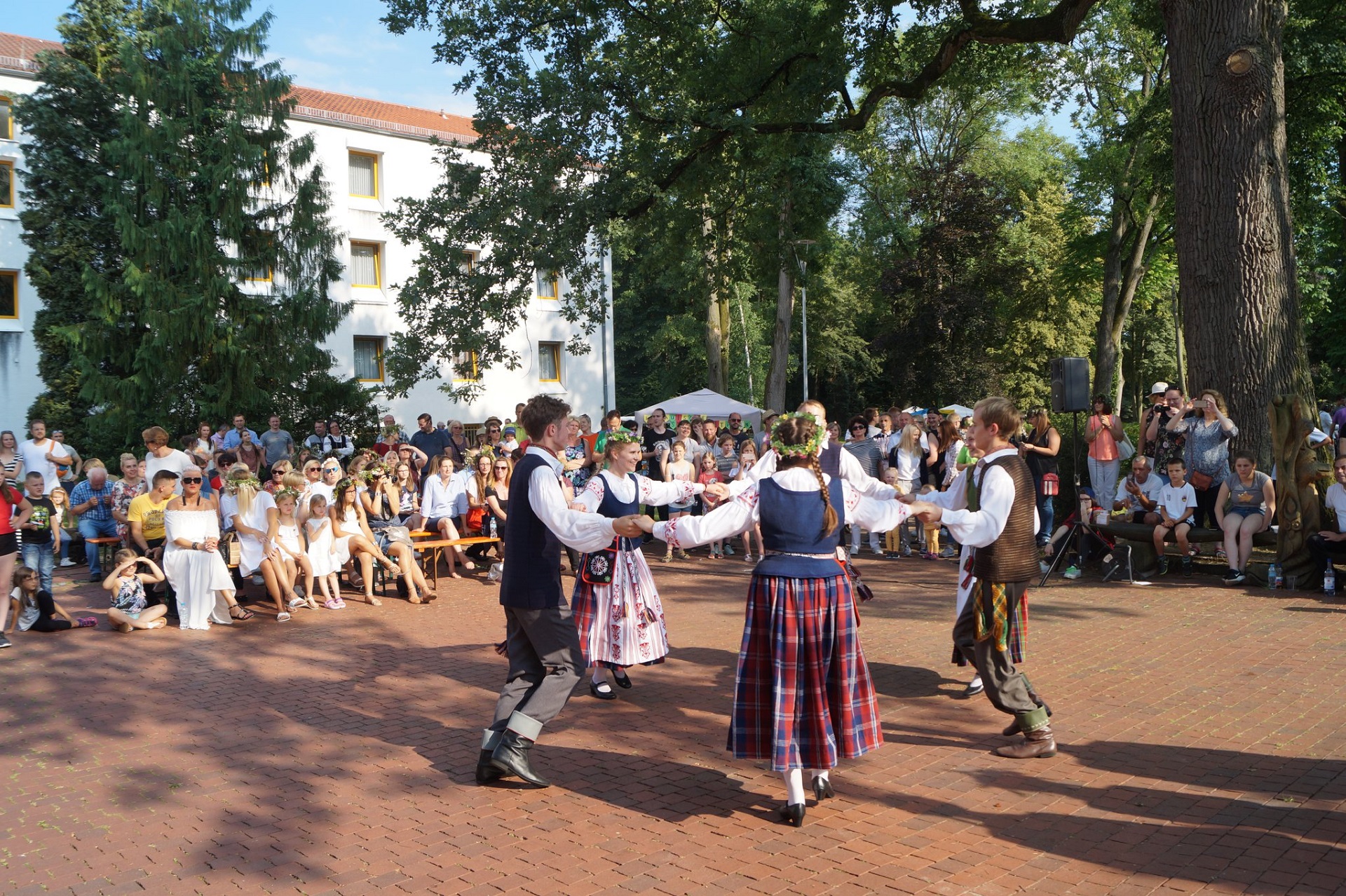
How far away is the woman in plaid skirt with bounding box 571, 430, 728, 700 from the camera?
7.18 metres

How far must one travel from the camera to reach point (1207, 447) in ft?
39.1

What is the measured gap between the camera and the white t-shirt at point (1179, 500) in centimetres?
1163

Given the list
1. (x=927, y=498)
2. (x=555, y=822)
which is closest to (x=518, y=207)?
(x=927, y=498)

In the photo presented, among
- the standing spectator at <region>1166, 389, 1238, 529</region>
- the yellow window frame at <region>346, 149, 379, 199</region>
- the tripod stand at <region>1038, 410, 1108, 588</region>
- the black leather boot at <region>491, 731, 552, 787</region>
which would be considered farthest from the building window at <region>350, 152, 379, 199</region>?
the black leather boot at <region>491, 731, 552, 787</region>

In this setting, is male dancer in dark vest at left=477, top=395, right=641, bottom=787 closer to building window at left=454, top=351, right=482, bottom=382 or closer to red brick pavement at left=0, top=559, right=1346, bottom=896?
red brick pavement at left=0, top=559, right=1346, bottom=896

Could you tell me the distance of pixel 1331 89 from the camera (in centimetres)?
1852

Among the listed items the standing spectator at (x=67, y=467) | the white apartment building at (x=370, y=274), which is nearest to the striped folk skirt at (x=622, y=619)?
the standing spectator at (x=67, y=467)

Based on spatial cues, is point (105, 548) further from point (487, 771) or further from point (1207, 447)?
point (1207, 447)

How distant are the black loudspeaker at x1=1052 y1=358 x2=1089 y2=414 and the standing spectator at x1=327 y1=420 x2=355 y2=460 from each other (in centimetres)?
1243

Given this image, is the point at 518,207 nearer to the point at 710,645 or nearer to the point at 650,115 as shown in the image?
the point at 650,115

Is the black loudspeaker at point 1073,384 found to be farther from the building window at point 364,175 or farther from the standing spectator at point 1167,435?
the building window at point 364,175

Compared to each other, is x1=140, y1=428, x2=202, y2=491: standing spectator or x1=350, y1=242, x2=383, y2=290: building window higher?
x1=350, y1=242, x2=383, y2=290: building window

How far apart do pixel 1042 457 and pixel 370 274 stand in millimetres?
28767

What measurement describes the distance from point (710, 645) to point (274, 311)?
53.1 feet
